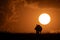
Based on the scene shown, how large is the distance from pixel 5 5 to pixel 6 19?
0.25m

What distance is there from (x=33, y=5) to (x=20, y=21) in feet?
1.23

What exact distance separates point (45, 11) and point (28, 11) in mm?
304
